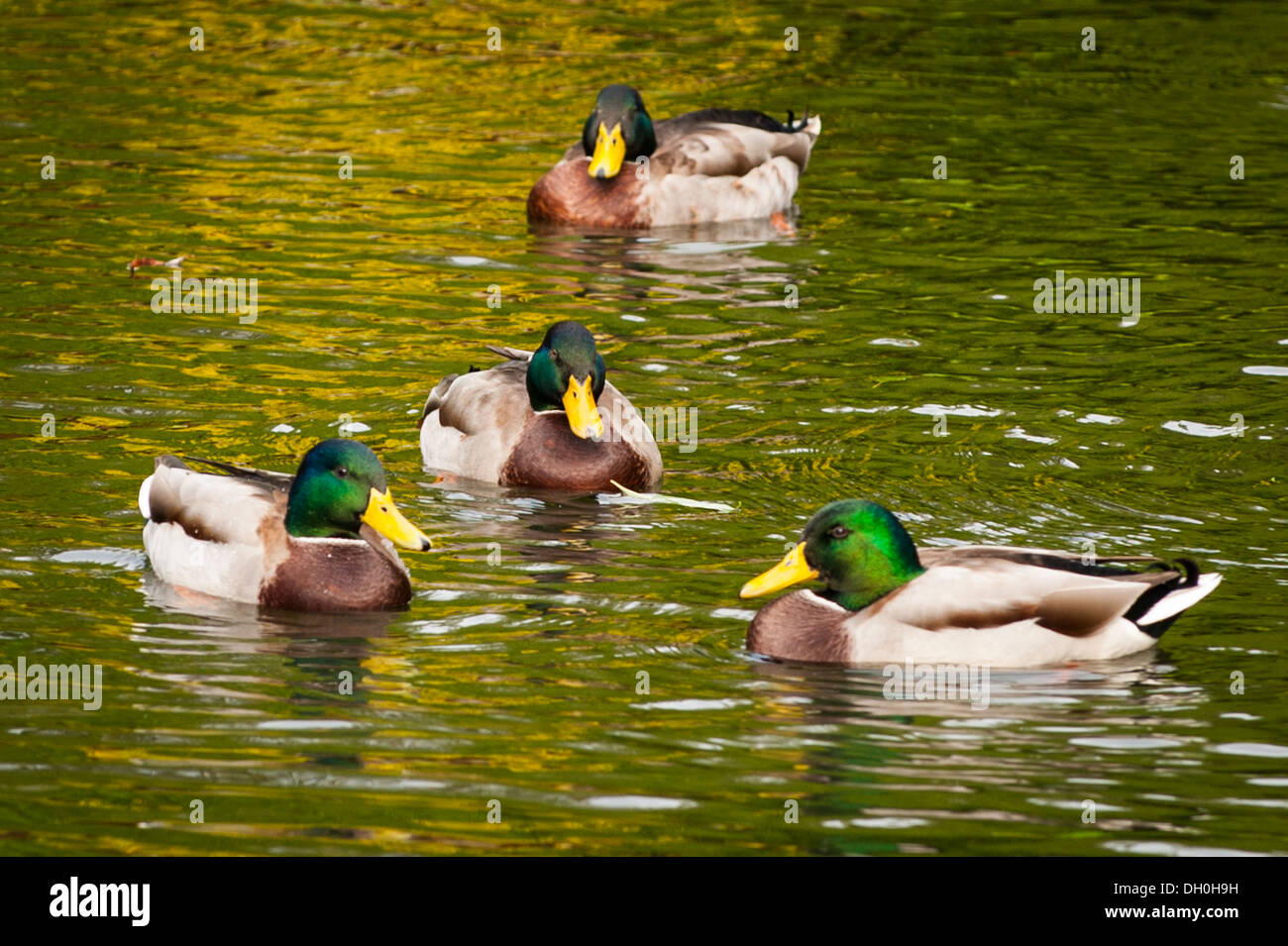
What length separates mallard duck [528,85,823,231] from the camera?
62.8ft

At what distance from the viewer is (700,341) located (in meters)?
15.9

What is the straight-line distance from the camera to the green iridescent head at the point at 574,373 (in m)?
12.9

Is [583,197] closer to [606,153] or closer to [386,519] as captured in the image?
[606,153]

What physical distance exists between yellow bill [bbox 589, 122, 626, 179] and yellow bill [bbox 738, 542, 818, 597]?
904 centimetres

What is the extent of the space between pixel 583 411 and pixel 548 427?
34cm

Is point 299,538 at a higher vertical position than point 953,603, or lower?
higher

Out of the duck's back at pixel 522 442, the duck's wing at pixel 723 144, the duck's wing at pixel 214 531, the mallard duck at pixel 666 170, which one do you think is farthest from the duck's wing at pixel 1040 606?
the duck's wing at pixel 723 144

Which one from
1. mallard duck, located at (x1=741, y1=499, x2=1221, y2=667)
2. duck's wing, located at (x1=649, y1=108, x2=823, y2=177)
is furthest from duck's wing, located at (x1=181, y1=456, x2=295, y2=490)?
duck's wing, located at (x1=649, y1=108, x2=823, y2=177)

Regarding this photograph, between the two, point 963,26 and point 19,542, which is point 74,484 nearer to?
point 19,542

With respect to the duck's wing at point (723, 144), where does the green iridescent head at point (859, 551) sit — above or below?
below

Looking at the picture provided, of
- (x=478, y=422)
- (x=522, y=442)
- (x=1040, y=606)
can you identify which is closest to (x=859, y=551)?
(x=1040, y=606)

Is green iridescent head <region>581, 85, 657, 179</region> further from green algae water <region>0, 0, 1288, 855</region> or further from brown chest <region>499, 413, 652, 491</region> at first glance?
brown chest <region>499, 413, 652, 491</region>

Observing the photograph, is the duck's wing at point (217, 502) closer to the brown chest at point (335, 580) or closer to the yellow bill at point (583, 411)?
the brown chest at point (335, 580)

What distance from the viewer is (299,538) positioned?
36.4 feet
